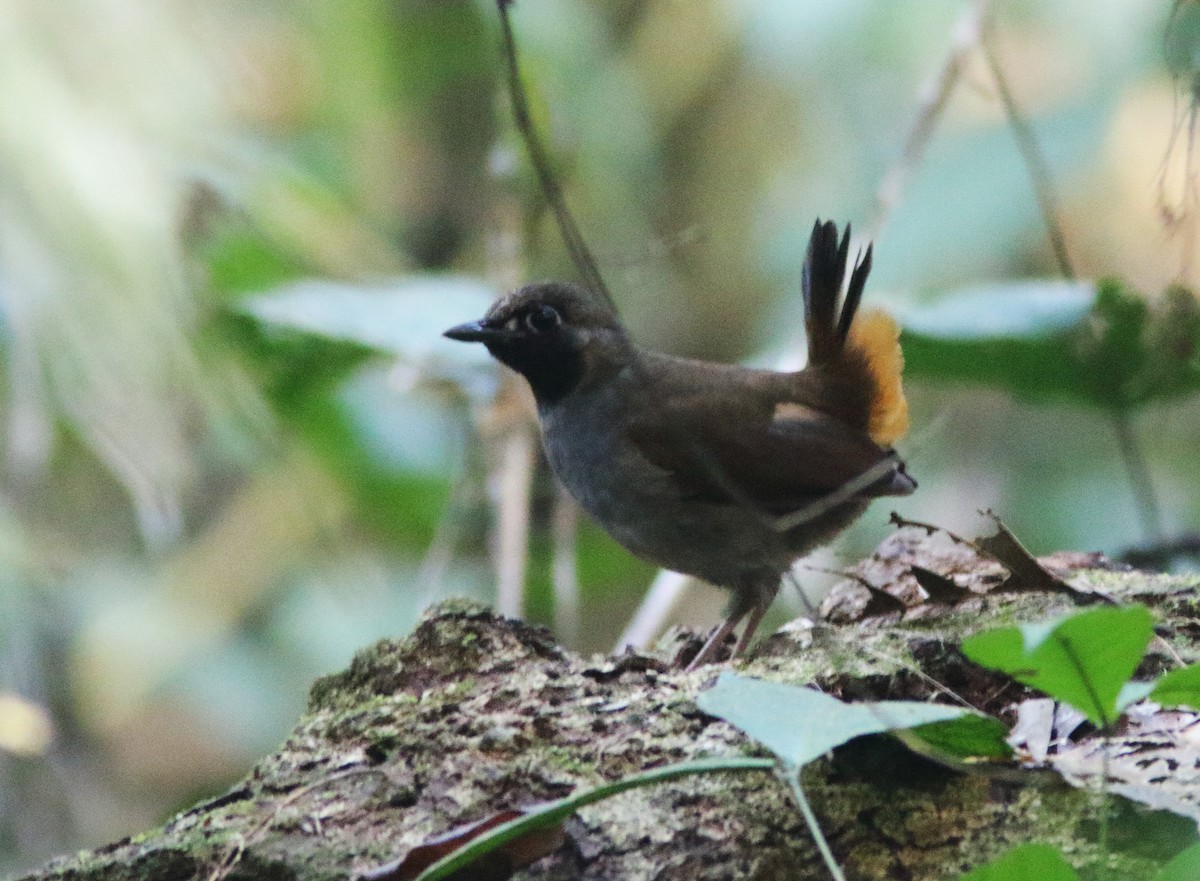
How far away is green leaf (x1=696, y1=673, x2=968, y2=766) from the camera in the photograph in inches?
57.8

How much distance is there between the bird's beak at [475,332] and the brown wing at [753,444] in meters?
0.44

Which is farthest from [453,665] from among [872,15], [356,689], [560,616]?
[872,15]

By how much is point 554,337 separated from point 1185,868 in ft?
7.68

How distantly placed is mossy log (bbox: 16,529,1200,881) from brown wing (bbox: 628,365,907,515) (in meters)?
0.89

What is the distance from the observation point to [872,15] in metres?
6.11

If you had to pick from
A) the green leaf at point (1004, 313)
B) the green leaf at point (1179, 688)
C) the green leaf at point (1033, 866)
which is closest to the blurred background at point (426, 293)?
the green leaf at point (1004, 313)

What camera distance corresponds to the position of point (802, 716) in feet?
4.99

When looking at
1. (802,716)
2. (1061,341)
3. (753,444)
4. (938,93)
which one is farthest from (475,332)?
(802,716)

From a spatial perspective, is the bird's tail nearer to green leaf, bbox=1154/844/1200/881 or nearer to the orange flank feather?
the orange flank feather

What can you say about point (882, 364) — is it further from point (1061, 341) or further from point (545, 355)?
point (545, 355)

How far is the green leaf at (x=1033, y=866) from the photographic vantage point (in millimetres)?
1275

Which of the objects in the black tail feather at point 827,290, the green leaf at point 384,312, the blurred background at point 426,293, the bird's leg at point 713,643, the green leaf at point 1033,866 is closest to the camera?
the green leaf at point 1033,866

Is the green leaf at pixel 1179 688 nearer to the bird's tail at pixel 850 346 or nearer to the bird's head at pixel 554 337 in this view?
the bird's tail at pixel 850 346

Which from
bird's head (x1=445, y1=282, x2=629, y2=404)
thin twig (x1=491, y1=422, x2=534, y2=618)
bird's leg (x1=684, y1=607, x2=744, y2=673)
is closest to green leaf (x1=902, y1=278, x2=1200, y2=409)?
bird's head (x1=445, y1=282, x2=629, y2=404)
